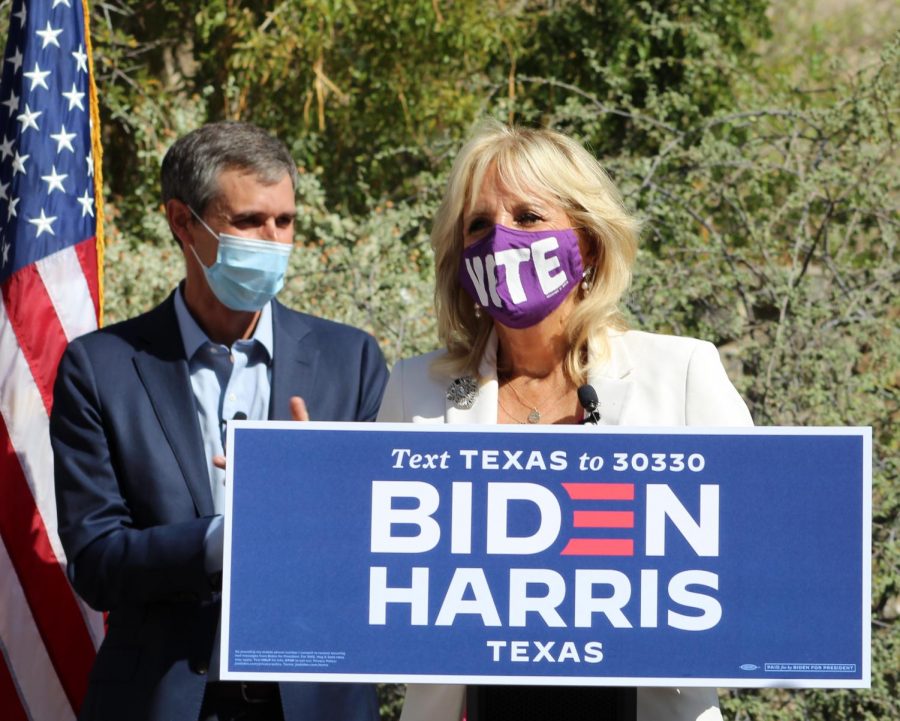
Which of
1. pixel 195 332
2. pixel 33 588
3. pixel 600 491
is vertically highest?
pixel 195 332

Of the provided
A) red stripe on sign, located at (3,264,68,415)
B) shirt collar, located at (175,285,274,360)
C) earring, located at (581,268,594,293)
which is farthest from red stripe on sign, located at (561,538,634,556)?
red stripe on sign, located at (3,264,68,415)

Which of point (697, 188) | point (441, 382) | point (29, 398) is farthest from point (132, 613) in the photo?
point (697, 188)

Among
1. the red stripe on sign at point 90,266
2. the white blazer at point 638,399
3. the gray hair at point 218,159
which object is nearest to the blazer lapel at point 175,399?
the gray hair at point 218,159

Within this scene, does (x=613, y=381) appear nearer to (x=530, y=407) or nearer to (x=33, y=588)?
(x=530, y=407)

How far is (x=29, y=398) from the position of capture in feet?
12.6

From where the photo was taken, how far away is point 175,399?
2801mm

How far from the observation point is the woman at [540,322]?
243cm

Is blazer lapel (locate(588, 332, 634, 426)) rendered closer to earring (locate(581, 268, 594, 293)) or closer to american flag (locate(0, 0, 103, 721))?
earring (locate(581, 268, 594, 293))

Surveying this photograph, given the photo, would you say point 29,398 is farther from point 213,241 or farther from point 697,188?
point 697,188

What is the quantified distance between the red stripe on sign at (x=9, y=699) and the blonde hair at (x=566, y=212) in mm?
1906

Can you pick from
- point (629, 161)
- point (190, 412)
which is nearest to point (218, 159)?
point (190, 412)

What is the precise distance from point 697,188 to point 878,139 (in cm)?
78

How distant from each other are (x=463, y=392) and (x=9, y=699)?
6.48ft

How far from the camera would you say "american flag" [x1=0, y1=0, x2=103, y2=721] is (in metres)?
3.71
